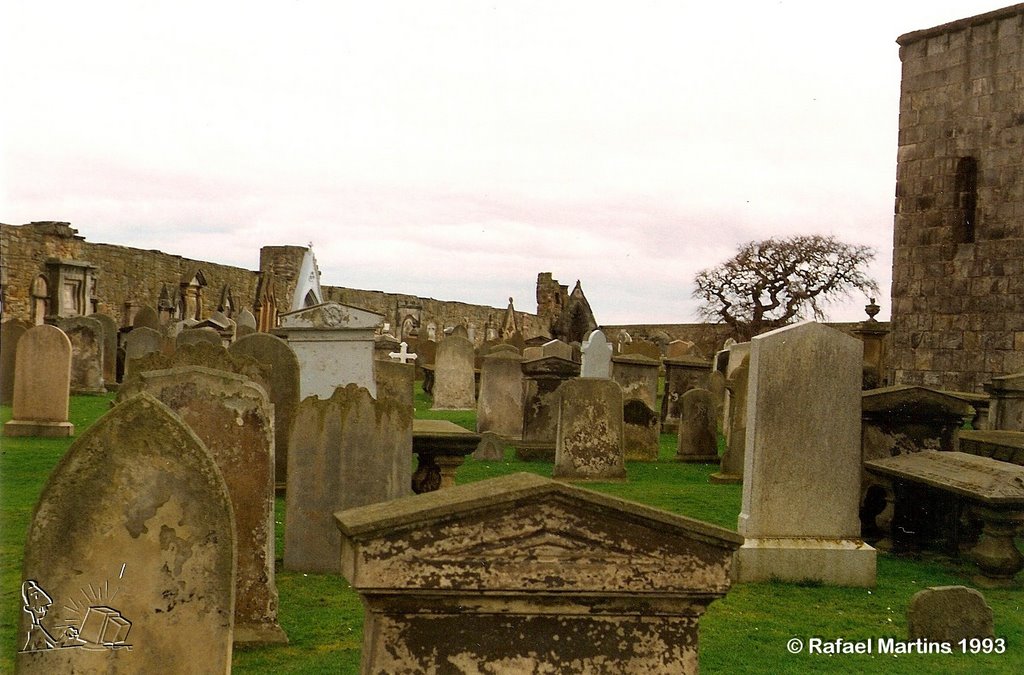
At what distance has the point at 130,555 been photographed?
3.44 m

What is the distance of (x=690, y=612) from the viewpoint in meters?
3.62

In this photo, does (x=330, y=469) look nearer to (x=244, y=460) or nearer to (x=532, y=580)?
(x=244, y=460)

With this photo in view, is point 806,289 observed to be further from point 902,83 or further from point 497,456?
point 497,456

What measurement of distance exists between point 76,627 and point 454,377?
16.7 metres

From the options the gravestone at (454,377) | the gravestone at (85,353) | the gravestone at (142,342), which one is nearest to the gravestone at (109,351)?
the gravestone at (142,342)

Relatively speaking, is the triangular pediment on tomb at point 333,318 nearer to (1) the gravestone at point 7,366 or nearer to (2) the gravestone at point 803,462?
(1) the gravestone at point 7,366

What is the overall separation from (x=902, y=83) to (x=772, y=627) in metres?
16.2

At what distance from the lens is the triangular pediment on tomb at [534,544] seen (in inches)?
134

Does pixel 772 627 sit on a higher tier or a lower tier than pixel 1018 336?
lower

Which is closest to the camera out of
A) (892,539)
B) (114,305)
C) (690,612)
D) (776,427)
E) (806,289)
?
(690,612)

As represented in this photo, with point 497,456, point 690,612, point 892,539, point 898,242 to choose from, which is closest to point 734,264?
point 898,242

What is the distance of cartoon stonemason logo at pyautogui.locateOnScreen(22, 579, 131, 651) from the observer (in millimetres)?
3383

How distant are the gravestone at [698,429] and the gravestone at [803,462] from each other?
21.7 ft

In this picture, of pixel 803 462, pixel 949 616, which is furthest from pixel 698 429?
pixel 949 616
